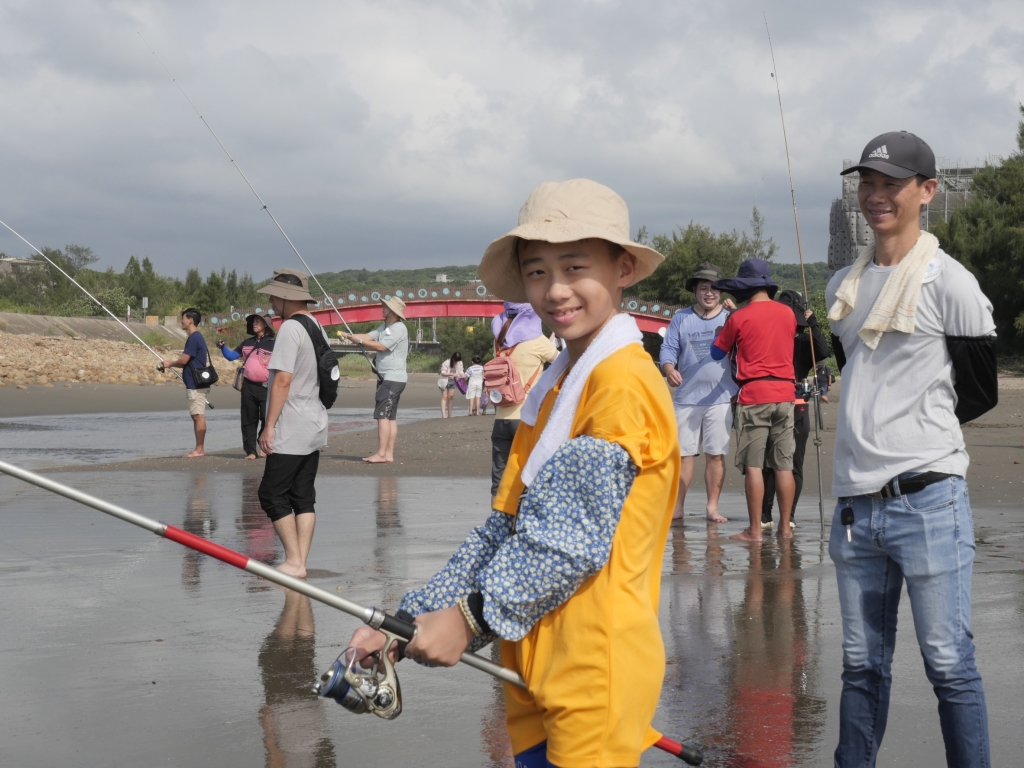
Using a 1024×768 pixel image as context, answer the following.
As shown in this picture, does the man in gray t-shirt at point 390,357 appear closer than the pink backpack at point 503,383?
No

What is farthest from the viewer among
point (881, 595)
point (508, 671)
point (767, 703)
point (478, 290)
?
point (478, 290)

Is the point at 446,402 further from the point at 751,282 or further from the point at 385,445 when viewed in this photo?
the point at 751,282

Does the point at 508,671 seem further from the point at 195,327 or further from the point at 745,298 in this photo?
the point at 195,327

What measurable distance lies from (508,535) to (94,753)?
7.20 ft

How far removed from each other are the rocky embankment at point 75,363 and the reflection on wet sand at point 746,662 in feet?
100

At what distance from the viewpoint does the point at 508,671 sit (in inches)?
84.5

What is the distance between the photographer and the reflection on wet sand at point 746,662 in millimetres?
3918

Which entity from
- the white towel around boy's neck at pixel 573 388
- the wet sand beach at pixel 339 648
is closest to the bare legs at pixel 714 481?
the wet sand beach at pixel 339 648

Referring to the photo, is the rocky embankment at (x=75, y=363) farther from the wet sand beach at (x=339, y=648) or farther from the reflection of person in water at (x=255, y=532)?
the wet sand beach at (x=339, y=648)

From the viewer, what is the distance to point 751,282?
26.0 feet

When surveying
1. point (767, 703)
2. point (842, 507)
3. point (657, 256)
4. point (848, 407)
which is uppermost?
point (657, 256)

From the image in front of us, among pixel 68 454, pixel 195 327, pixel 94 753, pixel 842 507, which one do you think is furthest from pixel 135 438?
pixel 842 507

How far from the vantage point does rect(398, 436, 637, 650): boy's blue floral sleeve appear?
204cm

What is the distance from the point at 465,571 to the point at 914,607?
1.51 metres
